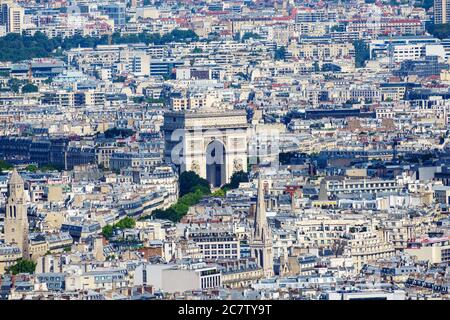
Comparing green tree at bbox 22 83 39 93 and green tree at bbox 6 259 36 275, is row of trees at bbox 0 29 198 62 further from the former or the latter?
green tree at bbox 6 259 36 275

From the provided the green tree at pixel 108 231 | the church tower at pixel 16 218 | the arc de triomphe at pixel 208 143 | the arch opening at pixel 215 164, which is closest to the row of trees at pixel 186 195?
the arch opening at pixel 215 164

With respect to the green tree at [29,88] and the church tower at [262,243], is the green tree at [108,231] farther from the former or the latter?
the green tree at [29,88]

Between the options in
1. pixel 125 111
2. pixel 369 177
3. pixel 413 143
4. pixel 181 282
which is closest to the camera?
pixel 181 282

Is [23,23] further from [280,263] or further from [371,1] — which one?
[280,263]

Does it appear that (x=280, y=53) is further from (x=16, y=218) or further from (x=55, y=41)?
(x=16, y=218)

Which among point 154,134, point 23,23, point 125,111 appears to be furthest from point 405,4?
point 154,134
